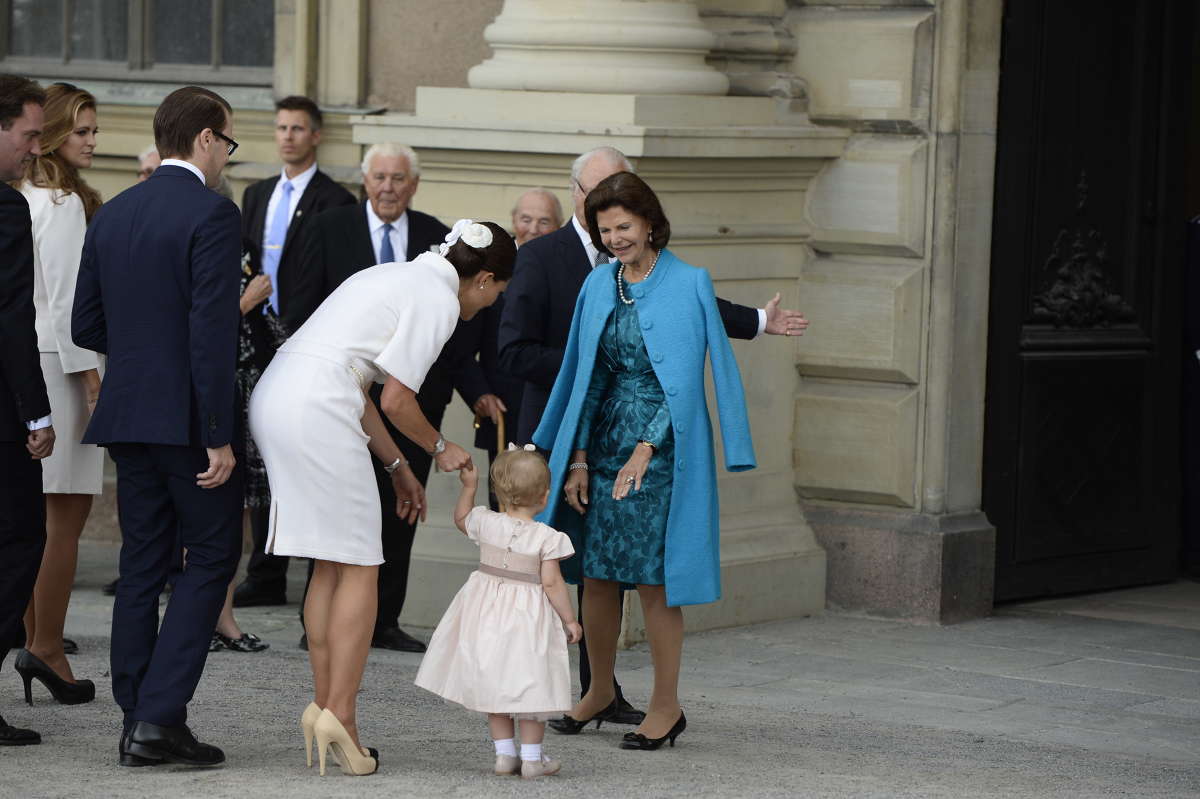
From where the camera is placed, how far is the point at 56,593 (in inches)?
266

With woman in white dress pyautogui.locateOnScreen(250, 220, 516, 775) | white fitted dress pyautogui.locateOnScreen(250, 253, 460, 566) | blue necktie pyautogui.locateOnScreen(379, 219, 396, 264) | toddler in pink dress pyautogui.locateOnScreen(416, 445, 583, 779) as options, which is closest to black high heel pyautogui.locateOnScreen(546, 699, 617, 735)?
toddler in pink dress pyautogui.locateOnScreen(416, 445, 583, 779)

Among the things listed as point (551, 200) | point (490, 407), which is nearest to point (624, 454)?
point (490, 407)

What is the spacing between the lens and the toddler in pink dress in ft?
18.7

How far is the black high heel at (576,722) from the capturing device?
21.2ft

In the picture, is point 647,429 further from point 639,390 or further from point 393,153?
point 393,153

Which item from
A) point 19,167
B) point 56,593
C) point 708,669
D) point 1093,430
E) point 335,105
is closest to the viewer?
point 19,167

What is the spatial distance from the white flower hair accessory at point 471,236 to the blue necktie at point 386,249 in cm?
194

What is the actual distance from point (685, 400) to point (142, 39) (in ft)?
17.8

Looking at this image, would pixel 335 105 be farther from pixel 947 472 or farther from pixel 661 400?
pixel 661 400

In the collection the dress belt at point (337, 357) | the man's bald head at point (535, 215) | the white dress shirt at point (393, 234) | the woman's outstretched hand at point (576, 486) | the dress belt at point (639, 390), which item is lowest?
the woman's outstretched hand at point (576, 486)

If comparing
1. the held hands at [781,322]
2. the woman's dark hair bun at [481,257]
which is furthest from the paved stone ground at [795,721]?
the woman's dark hair bun at [481,257]

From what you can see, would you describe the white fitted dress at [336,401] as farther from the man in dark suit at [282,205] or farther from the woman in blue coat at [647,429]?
the man in dark suit at [282,205]

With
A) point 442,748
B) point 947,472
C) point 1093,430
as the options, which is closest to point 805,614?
point 947,472

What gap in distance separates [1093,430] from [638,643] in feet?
7.81
